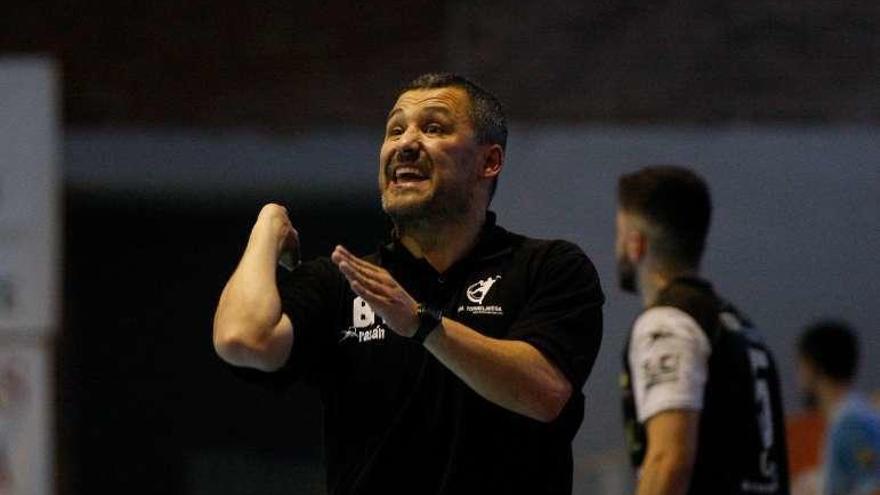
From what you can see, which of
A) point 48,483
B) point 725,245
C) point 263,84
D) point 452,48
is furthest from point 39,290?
point 725,245

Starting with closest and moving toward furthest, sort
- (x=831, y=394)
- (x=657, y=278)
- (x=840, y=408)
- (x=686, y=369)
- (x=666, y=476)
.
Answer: (x=666, y=476)
(x=686, y=369)
(x=657, y=278)
(x=840, y=408)
(x=831, y=394)

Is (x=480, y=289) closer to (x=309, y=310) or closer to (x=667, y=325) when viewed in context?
(x=309, y=310)

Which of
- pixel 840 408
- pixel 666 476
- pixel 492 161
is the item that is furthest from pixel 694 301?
pixel 840 408

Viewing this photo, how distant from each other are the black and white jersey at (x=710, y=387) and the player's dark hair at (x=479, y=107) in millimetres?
763

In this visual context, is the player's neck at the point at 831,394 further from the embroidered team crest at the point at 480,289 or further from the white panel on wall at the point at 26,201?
the embroidered team crest at the point at 480,289

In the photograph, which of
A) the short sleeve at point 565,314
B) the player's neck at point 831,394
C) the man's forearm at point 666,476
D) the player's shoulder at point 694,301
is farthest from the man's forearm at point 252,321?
the player's neck at point 831,394

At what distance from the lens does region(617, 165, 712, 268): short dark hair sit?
3.52 m

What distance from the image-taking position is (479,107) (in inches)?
105

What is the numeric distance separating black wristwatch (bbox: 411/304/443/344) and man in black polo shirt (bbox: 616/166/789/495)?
3.39 ft

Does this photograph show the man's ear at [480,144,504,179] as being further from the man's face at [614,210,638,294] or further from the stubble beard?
the man's face at [614,210,638,294]

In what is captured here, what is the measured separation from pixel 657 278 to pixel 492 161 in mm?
947

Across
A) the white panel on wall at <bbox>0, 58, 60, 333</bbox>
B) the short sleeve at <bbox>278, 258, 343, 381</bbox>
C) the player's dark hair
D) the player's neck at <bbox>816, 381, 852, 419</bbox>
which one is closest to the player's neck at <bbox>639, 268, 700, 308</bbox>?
the player's dark hair

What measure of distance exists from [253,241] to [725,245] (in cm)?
272

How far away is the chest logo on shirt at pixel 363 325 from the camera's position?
100 inches
